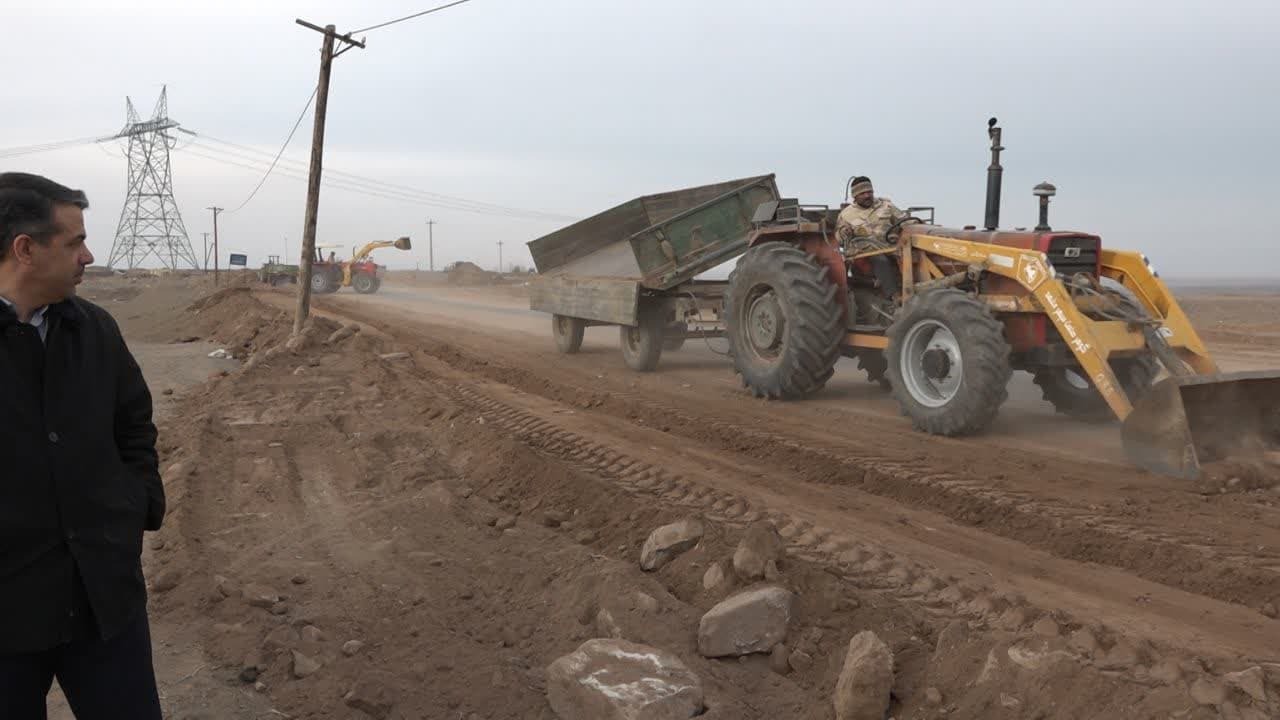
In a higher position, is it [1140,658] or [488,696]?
[1140,658]

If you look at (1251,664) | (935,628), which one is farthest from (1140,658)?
(935,628)

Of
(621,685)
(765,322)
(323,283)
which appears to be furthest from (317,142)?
(323,283)

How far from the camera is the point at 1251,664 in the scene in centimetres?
321

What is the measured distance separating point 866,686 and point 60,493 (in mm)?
2435

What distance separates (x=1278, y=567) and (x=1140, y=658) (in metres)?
1.45

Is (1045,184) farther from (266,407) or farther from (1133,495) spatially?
(266,407)

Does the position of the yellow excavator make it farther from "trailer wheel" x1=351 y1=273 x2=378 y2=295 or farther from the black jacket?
the black jacket

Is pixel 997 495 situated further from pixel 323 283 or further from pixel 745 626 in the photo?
pixel 323 283

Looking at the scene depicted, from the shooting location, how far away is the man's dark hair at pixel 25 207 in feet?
7.12

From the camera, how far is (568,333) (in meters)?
13.0

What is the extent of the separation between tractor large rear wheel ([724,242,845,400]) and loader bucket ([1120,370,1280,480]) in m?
3.04

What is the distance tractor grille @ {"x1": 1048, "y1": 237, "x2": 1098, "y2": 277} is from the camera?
716 centimetres

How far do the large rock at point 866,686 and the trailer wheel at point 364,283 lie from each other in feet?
111

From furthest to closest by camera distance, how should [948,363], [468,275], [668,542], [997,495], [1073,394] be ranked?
1. [468,275]
2. [1073,394]
3. [948,363]
4. [997,495]
5. [668,542]
